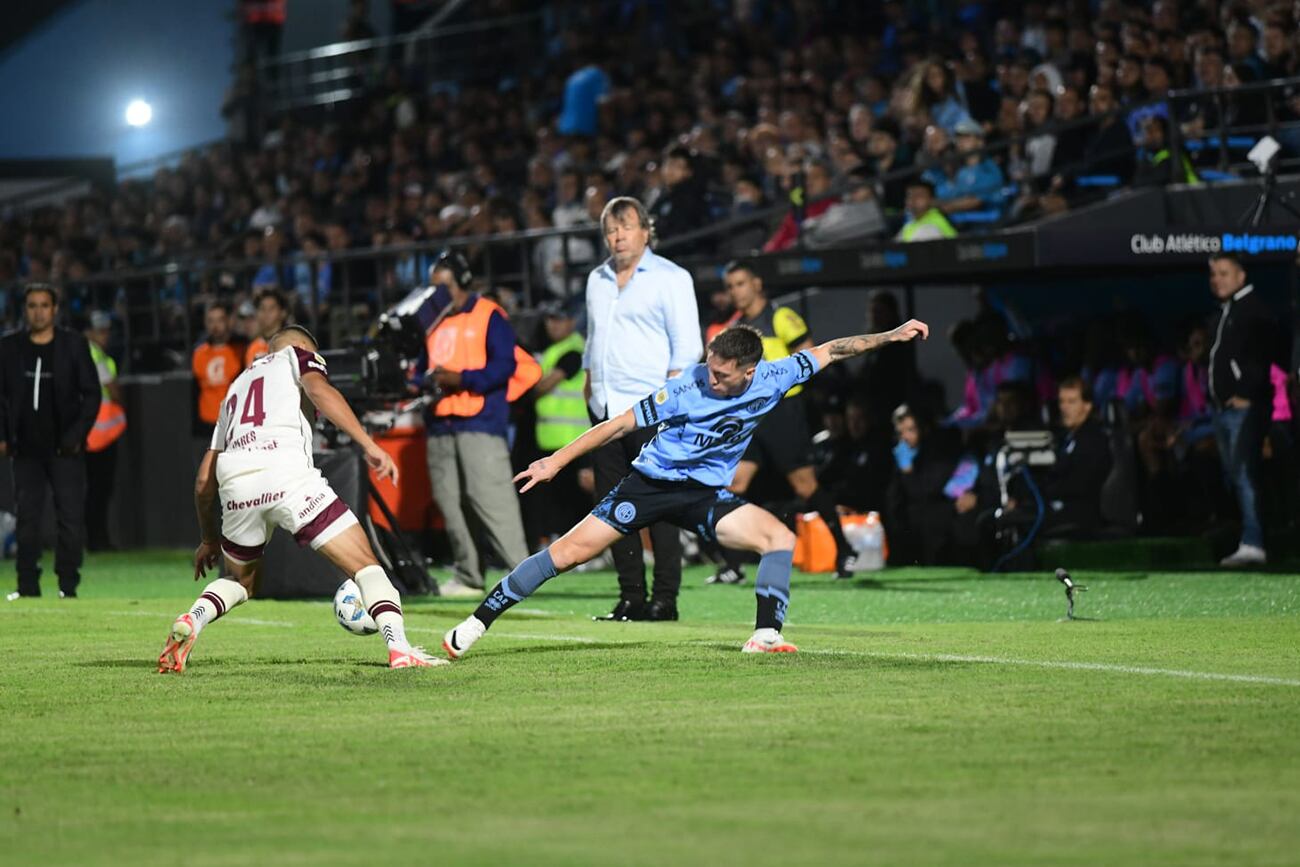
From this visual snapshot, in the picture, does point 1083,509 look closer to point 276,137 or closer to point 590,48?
point 590,48

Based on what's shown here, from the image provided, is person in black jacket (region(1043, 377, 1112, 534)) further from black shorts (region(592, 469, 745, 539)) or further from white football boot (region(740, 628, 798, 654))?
black shorts (region(592, 469, 745, 539))

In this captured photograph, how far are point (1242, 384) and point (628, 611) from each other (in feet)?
16.6

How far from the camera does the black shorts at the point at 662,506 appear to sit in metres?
9.71

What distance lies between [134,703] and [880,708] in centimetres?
298

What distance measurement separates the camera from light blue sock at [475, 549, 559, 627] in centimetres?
955

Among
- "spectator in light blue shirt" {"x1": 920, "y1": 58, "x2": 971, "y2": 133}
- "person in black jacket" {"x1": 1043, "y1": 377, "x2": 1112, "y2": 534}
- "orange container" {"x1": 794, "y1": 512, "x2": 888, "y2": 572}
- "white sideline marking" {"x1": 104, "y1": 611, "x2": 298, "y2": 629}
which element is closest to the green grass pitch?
"white sideline marking" {"x1": 104, "y1": 611, "x2": 298, "y2": 629}

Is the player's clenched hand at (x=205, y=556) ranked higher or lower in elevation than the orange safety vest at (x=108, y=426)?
higher

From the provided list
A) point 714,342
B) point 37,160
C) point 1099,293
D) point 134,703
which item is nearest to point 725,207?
point 1099,293

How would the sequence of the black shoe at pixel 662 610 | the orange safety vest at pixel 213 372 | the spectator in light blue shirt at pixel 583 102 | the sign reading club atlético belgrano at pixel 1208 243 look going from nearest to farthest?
the black shoe at pixel 662 610 < the sign reading club atlético belgrano at pixel 1208 243 < the orange safety vest at pixel 213 372 < the spectator in light blue shirt at pixel 583 102

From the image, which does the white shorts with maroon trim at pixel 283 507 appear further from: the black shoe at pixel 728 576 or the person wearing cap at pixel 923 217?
the person wearing cap at pixel 923 217

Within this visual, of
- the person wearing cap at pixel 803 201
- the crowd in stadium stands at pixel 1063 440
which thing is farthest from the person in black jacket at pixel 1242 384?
the person wearing cap at pixel 803 201

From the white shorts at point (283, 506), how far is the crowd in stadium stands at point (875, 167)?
6.16 m

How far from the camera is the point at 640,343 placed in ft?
38.6

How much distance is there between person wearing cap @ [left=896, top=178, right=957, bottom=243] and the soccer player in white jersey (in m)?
7.75
